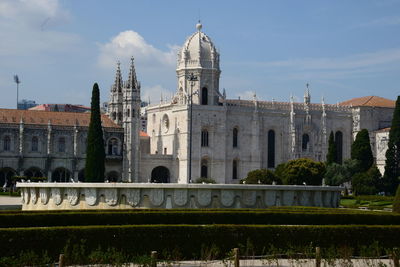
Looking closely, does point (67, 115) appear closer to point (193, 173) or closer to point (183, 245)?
point (193, 173)

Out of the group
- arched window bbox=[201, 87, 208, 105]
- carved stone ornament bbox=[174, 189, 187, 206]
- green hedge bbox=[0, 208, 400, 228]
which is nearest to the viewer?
green hedge bbox=[0, 208, 400, 228]

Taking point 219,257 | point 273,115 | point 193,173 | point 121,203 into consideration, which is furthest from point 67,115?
point 219,257

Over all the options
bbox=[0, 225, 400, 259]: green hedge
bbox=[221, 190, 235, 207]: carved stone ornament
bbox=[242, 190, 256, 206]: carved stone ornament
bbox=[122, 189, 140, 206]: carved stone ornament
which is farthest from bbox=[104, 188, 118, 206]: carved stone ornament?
bbox=[0, 225, 400, 259]: green hedge

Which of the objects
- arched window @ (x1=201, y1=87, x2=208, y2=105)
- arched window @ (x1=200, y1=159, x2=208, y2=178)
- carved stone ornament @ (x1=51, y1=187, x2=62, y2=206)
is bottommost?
carved stone ornament @ (x1=51, y1=187, x2=62, y2=206)

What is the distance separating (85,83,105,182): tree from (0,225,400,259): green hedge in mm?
43578

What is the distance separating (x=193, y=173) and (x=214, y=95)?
934 centimetres

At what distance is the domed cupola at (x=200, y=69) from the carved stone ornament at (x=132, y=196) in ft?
162

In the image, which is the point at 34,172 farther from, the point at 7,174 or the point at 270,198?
the point at 270,198

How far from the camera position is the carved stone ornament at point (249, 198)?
37.3 meters

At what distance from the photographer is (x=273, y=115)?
89312 millimetres

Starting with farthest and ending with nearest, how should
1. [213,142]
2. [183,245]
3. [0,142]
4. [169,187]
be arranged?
[213,142] → [0,142] → [169,187] → [183,245]

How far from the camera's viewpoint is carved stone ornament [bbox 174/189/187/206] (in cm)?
3653

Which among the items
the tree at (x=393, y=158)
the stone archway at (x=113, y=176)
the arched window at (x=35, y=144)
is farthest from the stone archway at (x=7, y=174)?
the tree at (x=393, y=158)

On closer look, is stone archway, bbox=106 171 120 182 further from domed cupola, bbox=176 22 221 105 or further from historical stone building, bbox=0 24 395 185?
domed cupola, bbox=176 22 221 105
